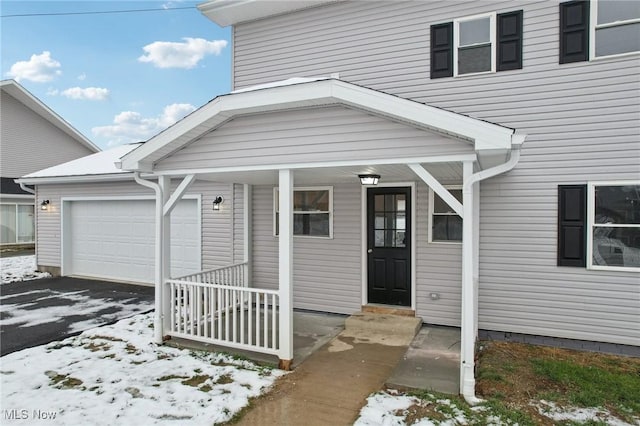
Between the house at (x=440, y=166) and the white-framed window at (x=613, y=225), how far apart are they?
0.02m

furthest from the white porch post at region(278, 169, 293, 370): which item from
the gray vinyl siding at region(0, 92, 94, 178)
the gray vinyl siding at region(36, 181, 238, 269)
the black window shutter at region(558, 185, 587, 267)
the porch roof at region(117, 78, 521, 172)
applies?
the gray vinyl siding at region(0, 92, 94, 178)

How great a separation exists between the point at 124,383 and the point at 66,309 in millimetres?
3861

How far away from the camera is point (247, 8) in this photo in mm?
6840

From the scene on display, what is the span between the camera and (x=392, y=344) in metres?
5.19

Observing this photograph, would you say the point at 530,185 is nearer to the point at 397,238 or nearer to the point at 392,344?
the point at 397,238

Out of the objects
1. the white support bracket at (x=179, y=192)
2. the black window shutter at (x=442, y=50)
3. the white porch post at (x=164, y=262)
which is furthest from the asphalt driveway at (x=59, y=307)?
the black window shutter at (x=442, y=50)

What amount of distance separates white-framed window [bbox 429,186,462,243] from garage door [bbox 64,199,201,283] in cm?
474

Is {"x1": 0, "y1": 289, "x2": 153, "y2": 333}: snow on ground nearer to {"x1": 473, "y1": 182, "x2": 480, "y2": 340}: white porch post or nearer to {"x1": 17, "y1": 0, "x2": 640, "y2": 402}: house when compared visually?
{"x1": 17, "y1": 0, "x2": 640, "y2": 402}: house

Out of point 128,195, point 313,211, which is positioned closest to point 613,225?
point 313,211

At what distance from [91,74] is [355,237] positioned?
26521 millimetres

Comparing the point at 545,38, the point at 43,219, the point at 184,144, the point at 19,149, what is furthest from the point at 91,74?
the point at 545,38

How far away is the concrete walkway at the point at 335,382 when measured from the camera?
3.45 metres

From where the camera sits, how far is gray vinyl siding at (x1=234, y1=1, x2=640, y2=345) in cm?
496

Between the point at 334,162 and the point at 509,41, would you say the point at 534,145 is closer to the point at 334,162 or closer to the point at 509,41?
the point at 509,41
